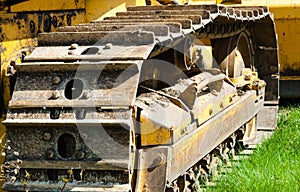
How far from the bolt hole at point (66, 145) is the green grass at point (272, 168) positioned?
154cm

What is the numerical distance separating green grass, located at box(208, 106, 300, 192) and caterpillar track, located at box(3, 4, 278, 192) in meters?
0.33

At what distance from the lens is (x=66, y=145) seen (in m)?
3.86

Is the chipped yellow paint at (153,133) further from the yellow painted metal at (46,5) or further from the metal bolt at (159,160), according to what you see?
the yellow painted metal at (46,5)

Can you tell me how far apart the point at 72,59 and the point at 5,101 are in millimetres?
851

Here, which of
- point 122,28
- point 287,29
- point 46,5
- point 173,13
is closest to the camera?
point 122,28

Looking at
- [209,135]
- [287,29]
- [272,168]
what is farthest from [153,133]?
[287,29]

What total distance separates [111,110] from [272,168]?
222 cm

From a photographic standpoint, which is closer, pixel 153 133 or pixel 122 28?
pixel 153 133

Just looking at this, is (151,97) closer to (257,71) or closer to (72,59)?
(72,59)

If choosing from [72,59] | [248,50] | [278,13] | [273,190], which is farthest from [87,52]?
[278,13]

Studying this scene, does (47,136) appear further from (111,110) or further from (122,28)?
(122,28)

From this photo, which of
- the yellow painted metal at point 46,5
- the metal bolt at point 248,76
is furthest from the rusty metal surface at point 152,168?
the metal bolt at point 248,76

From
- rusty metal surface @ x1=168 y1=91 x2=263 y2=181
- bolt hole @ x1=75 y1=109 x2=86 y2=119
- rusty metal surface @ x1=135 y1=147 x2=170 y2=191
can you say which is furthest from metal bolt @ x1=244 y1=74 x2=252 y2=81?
bolt hole @ x1=75 y1=109 x2=86 y2=119

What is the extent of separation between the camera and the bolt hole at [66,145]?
12.6ft
